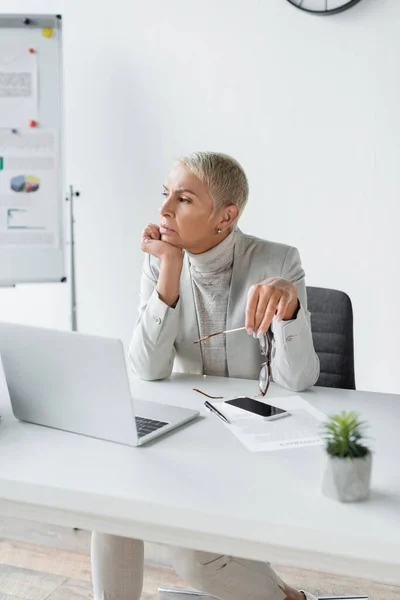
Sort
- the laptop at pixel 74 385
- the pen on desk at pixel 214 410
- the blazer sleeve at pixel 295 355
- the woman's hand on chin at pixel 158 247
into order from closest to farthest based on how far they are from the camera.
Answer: the laptop at pixel 74 385 → the pen on desk at pixel 214 410 → the blazer sleeve at pixel 295 355 → the woman's hand on chin at pixel 158 247

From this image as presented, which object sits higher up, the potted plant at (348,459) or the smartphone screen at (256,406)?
the potted plant at (348,459)

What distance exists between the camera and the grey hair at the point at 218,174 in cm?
168

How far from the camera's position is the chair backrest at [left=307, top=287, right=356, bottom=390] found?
1.92 metres

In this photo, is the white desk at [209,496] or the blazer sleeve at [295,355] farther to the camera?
the blazer sleeve at [295,355]

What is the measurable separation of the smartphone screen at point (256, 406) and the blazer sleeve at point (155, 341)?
267mm

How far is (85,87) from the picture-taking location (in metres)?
2.97

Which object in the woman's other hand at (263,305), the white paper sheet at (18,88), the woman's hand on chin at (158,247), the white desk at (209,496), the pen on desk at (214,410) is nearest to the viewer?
the white desk at (209,496)

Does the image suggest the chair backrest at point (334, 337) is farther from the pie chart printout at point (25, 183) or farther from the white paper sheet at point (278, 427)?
the pie chart printout at point (25, 183)

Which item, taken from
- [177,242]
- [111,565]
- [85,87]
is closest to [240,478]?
[111,565]

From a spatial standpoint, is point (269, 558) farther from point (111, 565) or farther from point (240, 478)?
point (111, 565)

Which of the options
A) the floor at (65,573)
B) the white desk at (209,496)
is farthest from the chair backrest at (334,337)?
the white desk at (209,496)

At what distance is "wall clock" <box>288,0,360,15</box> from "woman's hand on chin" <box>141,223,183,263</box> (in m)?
1.37

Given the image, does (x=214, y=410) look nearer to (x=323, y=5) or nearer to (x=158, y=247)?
(x=158, y=247)

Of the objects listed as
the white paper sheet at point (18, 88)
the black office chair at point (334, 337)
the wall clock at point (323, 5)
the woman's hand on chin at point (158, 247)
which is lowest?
the black office chair at point (334, 337)
